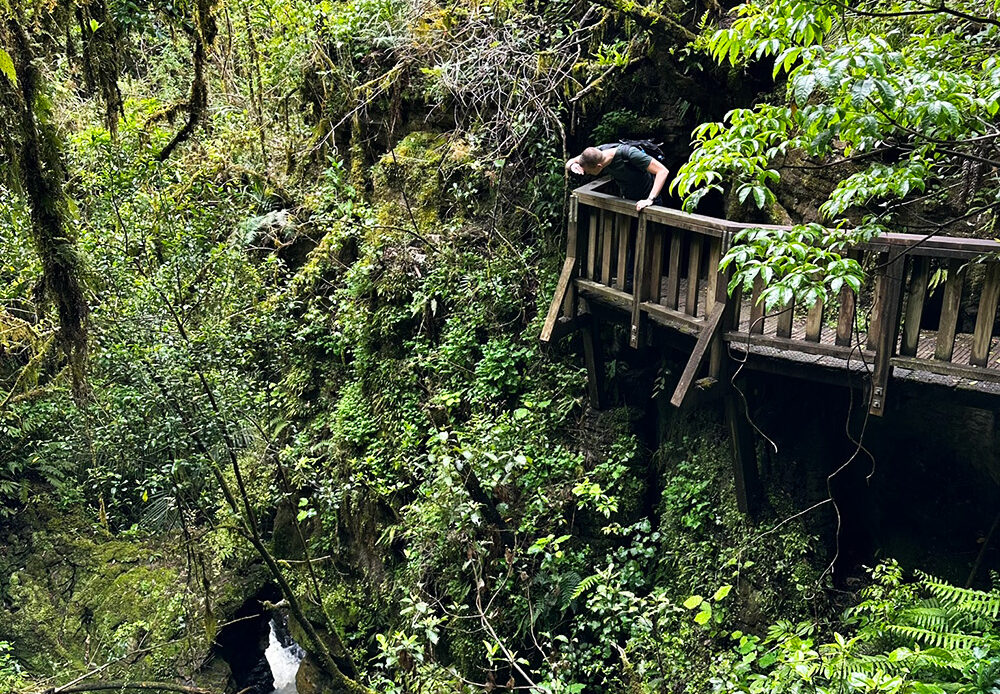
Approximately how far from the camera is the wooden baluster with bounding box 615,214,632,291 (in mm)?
6633

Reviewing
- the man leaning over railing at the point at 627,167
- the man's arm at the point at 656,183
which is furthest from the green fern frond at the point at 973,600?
the man leaning over railing at the point at 627,167

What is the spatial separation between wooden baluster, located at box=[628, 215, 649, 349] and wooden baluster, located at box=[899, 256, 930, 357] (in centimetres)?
221

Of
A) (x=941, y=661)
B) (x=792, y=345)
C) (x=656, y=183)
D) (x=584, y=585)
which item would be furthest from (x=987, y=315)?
(x=584, y=585)

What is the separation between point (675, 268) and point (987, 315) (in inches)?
93.1

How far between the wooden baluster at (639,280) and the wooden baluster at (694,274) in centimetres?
50

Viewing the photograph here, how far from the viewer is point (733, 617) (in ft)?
21.0

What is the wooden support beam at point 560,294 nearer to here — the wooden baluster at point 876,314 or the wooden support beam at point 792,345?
the wooden support beam at point 792,345

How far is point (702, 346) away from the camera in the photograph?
18.6ft

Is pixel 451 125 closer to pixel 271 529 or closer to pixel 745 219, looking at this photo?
pixel 745 219

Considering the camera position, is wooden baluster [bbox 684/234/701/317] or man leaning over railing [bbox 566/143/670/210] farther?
man leaning over railing [bbox 566/143/670/210]

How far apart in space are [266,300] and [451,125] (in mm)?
4161

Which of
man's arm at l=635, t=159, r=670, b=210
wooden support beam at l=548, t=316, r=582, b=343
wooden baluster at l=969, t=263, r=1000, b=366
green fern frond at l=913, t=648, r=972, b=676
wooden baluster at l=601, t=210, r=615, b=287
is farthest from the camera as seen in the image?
wooden support beam at l=548, t=316, r=582, b=343

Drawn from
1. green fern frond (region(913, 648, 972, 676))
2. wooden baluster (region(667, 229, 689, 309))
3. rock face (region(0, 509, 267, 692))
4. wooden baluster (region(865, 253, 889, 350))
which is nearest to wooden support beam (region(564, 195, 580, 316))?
wooden baluster (region(667, 229, 689, 309))

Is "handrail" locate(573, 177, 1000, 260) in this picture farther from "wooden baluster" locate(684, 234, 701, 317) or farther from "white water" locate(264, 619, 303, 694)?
"white water" locate(264, 619, 303, 694)
